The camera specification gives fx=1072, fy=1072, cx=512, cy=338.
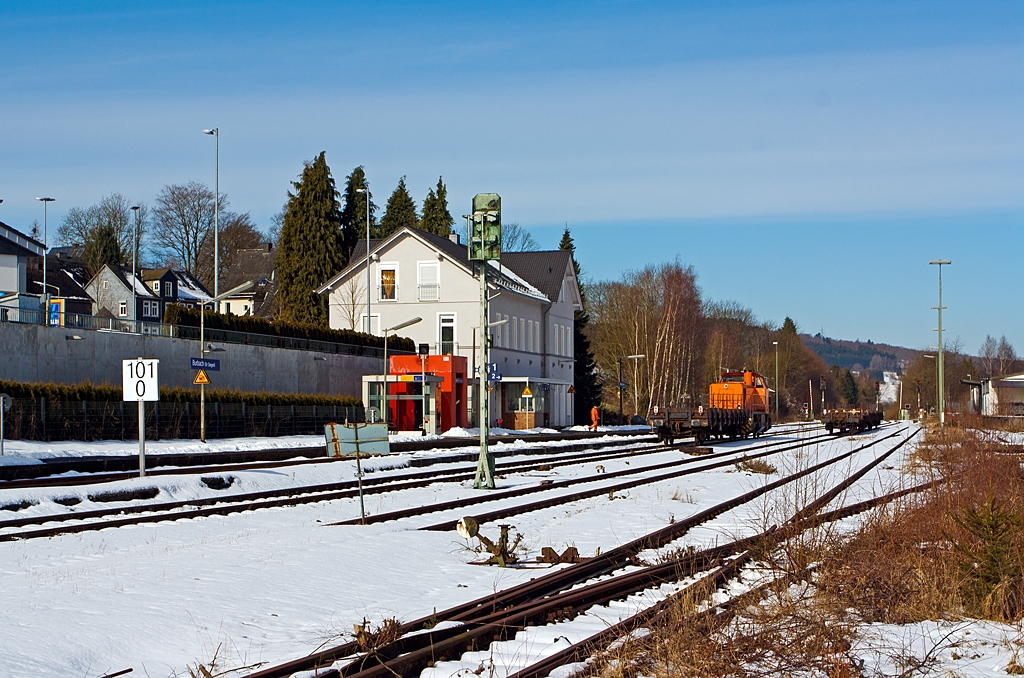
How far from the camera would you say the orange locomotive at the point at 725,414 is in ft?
143

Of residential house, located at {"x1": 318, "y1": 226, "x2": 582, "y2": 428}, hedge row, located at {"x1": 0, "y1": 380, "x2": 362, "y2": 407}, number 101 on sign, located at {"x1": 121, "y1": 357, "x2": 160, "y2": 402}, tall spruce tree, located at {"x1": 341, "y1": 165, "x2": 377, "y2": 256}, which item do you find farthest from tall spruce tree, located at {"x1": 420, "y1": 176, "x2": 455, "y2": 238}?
number 101 on sign, located at {"x1": 121, "y1": 357, "x2": 160, "y2": 402}

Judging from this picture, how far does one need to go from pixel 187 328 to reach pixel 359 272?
65.7ft

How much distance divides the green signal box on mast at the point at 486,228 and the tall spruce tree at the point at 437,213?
233ft

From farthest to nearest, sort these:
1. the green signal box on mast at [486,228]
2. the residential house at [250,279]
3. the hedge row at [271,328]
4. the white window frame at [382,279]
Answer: the residential house at [250,279], the white window frame at [382,279], the hedge row at [271,328], the green signal box on mast at [486,228]

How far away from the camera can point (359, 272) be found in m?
61.1

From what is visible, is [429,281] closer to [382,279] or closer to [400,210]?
[382,279]

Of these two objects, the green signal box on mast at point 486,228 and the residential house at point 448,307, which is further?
the residential house at point 448,307

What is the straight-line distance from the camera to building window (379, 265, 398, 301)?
59.7 metres

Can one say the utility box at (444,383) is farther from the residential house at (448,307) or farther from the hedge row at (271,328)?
the residential house at (448,307)

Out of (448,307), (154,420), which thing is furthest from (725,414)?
(154,420)

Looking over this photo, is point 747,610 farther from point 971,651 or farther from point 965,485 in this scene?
point 965,485

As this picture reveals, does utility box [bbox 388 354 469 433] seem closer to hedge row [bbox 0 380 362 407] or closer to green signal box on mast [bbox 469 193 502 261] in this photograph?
hedge row [bbox 0 380 362 407]

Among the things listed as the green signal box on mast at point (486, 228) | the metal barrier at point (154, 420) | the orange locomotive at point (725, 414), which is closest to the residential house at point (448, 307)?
the orange locomotive at point (725, 414)

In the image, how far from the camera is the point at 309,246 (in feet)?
254
